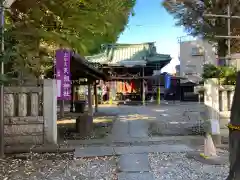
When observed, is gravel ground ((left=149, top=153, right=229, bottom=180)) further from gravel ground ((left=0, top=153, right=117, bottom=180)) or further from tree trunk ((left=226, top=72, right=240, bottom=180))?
tree trunk ((left=226, top=72, right=240, bottom=180))

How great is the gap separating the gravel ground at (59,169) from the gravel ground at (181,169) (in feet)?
3.04

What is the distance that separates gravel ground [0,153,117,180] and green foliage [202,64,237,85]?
14.8 ft

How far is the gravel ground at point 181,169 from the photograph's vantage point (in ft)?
21.6

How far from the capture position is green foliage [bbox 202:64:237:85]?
35.3ft

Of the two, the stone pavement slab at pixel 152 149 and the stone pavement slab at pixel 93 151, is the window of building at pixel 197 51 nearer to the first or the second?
the stone pavement slab at pixel 152 149

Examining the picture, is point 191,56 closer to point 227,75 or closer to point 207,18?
point 207,18

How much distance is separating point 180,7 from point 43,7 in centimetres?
814

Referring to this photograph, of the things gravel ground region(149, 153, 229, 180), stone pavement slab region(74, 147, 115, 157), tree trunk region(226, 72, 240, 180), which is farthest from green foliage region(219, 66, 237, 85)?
tree trunk region(226, 72, 240, 180)

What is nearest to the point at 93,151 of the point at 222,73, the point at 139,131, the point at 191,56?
the point at 139,131

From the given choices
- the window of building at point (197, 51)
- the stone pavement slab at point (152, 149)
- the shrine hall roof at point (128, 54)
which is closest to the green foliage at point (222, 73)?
the stone pavement slab at point (152, 149)

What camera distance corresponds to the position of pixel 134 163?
7.64 metres

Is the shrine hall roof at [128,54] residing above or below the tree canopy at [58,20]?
above

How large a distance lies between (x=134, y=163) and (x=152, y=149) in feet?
5.49

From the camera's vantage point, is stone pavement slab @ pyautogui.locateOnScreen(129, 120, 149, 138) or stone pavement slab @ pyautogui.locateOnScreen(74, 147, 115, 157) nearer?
stone pavement slab @ pyautogui.locateOnScreen(74, 147, 115, 157)
